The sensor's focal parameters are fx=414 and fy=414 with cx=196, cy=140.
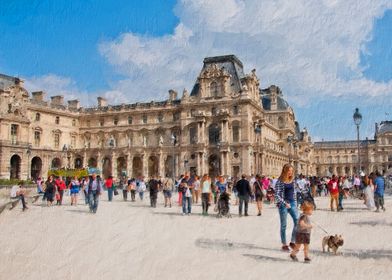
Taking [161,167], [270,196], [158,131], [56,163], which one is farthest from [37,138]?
[270,196]

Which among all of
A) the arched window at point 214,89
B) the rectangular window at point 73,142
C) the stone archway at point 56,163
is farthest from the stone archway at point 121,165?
the arched window at point 214,89

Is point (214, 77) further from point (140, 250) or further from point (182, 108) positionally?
point (140, 250)

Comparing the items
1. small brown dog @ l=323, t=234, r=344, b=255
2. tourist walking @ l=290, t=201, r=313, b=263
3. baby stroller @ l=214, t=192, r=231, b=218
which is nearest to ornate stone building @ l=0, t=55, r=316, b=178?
baby stroller @ l=214, t=192, r=231, b=218

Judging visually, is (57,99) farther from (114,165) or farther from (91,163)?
(114,165)

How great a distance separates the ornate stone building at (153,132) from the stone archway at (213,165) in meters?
0.14

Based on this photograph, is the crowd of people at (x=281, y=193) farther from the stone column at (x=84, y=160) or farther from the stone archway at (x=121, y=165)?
the stone column at (x=84, y=160)

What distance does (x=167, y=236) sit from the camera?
518 inches

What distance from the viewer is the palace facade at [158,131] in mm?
55500

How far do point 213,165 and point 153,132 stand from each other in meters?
11.9

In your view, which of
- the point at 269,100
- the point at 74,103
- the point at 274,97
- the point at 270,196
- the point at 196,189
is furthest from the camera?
the point at 269,100

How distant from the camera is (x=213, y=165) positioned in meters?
57.5

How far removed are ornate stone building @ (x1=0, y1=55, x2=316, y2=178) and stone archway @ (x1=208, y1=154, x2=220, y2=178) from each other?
0.14m

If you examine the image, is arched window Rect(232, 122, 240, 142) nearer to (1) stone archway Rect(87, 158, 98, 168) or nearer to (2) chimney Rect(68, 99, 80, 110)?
(1) stone archway Rect(87, 158, 98, 168)

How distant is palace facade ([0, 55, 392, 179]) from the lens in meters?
55.5
